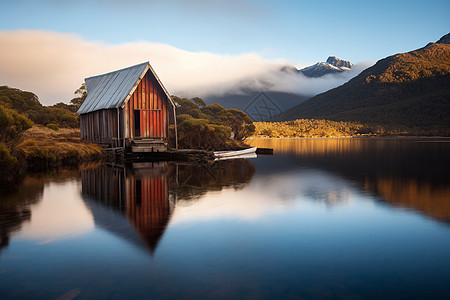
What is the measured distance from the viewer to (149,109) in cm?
2755

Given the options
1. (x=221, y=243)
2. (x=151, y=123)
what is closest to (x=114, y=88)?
(x=151, y=123)

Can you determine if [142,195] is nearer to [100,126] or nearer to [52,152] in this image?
[52,152]

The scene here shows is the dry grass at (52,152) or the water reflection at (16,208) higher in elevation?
the dry grass at (52,152)

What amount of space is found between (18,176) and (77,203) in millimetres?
6618

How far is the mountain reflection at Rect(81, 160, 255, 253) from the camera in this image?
8.00 meters

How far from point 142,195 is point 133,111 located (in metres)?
16.0

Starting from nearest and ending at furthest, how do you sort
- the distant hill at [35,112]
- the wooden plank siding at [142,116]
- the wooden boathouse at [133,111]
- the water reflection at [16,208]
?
the water reflection at [16,208], the wooden boathouse at [133,111], the wooden plank siding at [142,116], the distant hill at [35,112]

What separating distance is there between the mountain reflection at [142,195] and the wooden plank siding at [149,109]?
314 inches

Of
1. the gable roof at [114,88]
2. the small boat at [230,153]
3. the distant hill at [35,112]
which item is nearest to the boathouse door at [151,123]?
the gable roof at [114,88]

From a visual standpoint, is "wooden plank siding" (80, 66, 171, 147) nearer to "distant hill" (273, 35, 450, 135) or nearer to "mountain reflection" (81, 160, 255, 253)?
"mountain reflection" (81, 160, 255, 253)

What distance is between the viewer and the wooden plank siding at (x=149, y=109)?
26922 millimetres

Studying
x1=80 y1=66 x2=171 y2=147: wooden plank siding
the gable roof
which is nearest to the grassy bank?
x1=80 y1=66 x2=171 y2=147: wooden plank siding

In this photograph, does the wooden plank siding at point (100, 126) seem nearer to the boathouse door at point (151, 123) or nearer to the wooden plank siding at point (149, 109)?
the wooden plank siding at point (149, 109)

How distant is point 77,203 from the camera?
1109 cm
